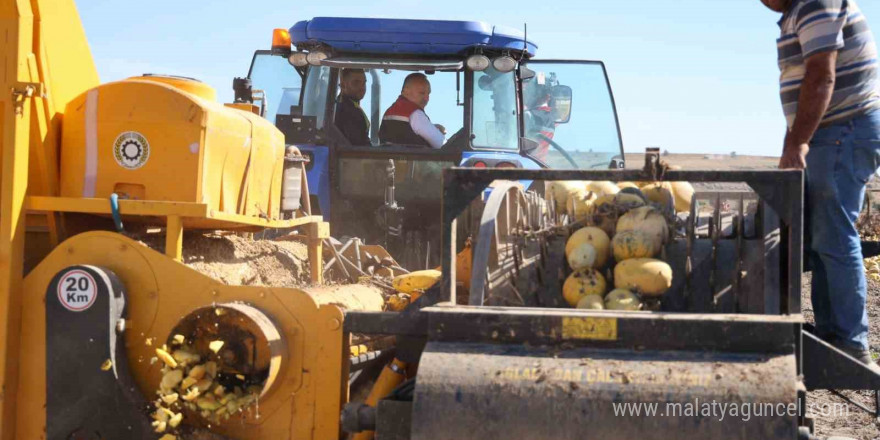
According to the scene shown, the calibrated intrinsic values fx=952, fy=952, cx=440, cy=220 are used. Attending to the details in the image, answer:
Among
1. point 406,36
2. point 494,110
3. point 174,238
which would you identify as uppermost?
point 406,36

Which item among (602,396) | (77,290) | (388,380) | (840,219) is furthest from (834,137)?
(77,290)

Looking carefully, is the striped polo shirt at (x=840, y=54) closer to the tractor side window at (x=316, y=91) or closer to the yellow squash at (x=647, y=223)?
the yellow squash at (x=647, y=223)

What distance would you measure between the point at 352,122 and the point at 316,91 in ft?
1.60

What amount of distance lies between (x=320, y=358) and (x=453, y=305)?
582 mm

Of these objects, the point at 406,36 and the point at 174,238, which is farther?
the point at 406,36

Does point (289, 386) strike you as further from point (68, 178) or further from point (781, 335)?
point (781, 335)

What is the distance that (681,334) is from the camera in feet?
10.3

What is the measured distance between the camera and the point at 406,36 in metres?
7.11

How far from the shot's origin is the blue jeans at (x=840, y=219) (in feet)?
12.0

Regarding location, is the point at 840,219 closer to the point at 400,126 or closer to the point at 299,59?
the point at 400,126

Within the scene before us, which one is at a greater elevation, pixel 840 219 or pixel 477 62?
pixel 477 62

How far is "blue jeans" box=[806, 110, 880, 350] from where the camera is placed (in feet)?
12.0

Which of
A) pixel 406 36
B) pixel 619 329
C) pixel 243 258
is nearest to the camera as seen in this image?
pixel 619 329

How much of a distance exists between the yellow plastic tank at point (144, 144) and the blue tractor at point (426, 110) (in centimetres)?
292
